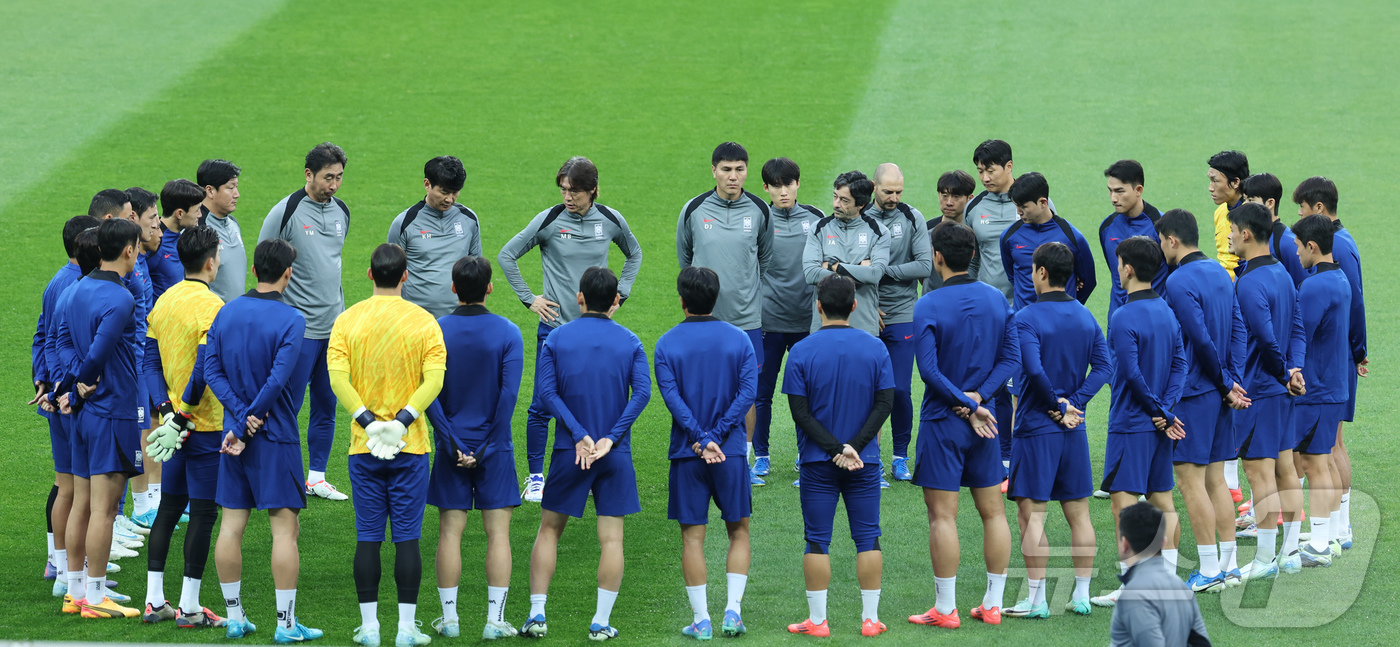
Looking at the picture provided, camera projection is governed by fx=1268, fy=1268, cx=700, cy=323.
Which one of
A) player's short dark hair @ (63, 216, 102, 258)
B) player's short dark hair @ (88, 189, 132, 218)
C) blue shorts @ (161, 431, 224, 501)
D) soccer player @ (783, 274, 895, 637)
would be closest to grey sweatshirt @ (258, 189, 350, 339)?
player's short dark hair @ (88, 189, 132, 218)

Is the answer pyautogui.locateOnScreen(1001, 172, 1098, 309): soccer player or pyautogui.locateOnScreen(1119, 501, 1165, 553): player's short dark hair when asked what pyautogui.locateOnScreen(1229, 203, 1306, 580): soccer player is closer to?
pyautogui.locateOnScreen(1001, 172, 1098, 309): soccer player

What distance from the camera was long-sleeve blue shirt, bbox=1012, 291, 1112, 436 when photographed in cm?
658

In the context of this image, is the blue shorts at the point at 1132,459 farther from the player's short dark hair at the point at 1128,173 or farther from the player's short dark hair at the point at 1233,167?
the player's short dark hair at the point at 1233,167

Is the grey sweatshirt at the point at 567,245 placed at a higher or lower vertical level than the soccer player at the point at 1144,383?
higher

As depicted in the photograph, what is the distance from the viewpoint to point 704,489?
6367 mm

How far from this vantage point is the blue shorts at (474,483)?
6.34 meters

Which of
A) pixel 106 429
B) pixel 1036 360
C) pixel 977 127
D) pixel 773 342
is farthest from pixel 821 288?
pixel 977 127

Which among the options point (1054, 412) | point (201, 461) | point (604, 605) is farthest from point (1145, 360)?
point (201, 461)

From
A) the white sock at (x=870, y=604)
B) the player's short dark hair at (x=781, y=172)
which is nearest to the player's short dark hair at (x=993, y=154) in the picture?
the player's short dark hair at (x=781, y=172)

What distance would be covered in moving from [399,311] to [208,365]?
39.3 inches

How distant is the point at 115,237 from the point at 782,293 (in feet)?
14.1

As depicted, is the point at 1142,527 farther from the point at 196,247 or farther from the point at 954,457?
the point at 196,247

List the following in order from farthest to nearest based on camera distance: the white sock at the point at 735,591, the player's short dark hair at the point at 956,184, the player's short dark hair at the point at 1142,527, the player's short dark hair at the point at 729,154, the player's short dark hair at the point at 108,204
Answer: the player's short dark hair at the point at 956,184
the player's short dark hair at the point at 729,154
the player's short dark hair at the point at 108,204
the white sock at the point at 735,591
the player's short dark hair at the point at 1142,527

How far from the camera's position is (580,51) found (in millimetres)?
19516
